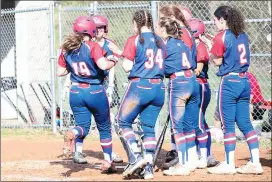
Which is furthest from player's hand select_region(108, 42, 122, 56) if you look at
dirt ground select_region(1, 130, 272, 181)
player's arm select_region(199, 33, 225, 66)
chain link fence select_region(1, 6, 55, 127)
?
chain link fence select_region(1, 6, 55, 127)

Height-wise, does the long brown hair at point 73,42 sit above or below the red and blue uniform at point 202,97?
above

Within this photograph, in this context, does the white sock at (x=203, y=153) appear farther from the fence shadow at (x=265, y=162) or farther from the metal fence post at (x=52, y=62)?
the metal fence post at (x=52, y=62)

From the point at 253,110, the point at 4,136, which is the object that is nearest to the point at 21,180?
the point at 253,110

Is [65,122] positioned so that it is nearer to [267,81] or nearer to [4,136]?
[4,136]

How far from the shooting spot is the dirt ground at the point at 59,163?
369 inches

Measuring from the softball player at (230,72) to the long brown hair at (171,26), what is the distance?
545 mm

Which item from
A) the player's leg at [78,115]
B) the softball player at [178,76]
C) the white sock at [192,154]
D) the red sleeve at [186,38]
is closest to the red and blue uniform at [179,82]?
the softball player at [178,76]

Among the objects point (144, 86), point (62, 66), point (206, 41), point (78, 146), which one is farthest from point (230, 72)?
point (78, 146)

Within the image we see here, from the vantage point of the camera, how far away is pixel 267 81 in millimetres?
22016

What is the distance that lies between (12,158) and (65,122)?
382 cm

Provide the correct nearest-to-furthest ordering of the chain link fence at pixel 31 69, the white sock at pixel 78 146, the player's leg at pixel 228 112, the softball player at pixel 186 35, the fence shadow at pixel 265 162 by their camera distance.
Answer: the player's leg at pixel 228 112 < the softball player at pixel 186 35 < the white sock at pixel 78 146 < the fence shadow at pixel 265 162 < the chain link fence at pixel 31 69

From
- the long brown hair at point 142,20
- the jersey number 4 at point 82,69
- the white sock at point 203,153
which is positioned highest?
the long brown hair at point 142,20

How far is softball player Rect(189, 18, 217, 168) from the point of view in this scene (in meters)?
10.2

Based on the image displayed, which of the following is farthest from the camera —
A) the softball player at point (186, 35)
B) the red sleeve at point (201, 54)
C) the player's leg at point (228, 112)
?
the red sleeve at point (201, 54)
